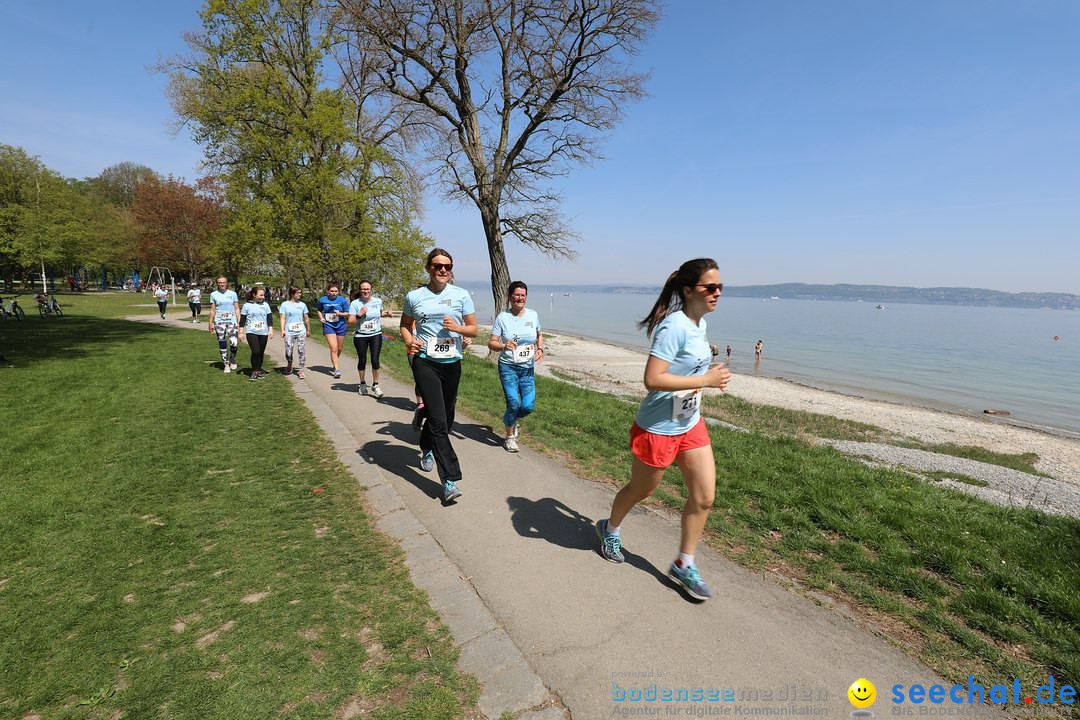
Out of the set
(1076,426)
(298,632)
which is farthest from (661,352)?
(1076,426)

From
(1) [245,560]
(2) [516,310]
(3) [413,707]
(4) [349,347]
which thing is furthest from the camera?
(4) [349,347]

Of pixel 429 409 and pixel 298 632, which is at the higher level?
pixel 429 409

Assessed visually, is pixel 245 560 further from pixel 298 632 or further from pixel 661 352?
pixel 661 352

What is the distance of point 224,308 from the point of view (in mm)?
10664

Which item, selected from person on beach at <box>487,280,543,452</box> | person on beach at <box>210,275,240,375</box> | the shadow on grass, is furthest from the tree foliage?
person on beach at <box>487,280,543,452</box>

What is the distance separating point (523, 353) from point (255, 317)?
23.7 ft

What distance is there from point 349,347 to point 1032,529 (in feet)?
54.3

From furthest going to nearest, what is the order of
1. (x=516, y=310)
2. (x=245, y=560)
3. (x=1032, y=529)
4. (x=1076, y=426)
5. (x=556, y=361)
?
(x=556, y=361)
(x=1076, y=426)
(x=516, y=310)
(x=1032, y=529)
(x=245, y=560)

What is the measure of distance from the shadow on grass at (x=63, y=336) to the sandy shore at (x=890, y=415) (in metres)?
15.4

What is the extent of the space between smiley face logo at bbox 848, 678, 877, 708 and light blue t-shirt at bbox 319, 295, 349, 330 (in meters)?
10.1

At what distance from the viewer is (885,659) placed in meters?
2.77

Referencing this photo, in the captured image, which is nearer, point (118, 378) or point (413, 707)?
point (413, 707)

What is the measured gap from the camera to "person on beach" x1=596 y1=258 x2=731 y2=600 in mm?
3020

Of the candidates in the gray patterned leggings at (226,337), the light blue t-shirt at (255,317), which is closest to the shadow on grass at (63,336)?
the gray patterned leggings at (226,337)
